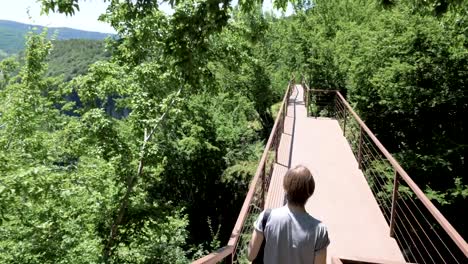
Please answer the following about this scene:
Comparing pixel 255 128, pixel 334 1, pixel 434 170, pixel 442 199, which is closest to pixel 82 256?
pixel 442 199

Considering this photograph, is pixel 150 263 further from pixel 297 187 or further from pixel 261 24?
pixel 297 187

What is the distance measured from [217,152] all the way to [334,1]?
18389 mm

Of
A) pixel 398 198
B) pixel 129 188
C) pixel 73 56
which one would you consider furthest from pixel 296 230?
pixel 73 56

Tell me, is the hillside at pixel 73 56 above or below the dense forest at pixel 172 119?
above

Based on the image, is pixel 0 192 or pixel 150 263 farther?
pixel 150 263

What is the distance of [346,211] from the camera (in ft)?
21.1

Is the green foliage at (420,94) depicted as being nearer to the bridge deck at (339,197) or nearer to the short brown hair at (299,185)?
the bridge deck at (339,197)

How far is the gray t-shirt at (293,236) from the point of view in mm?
2816

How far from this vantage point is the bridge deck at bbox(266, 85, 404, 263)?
538 centimetres

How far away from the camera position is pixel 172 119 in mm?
11453

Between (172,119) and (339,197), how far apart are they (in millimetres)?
5712

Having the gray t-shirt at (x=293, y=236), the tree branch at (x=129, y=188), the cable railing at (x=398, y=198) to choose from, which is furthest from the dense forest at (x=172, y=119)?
the gray t-shirt at (x=293, y=236)

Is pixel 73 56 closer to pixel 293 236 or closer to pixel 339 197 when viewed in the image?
pixel 339 197

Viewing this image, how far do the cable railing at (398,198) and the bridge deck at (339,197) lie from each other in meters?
0.27
